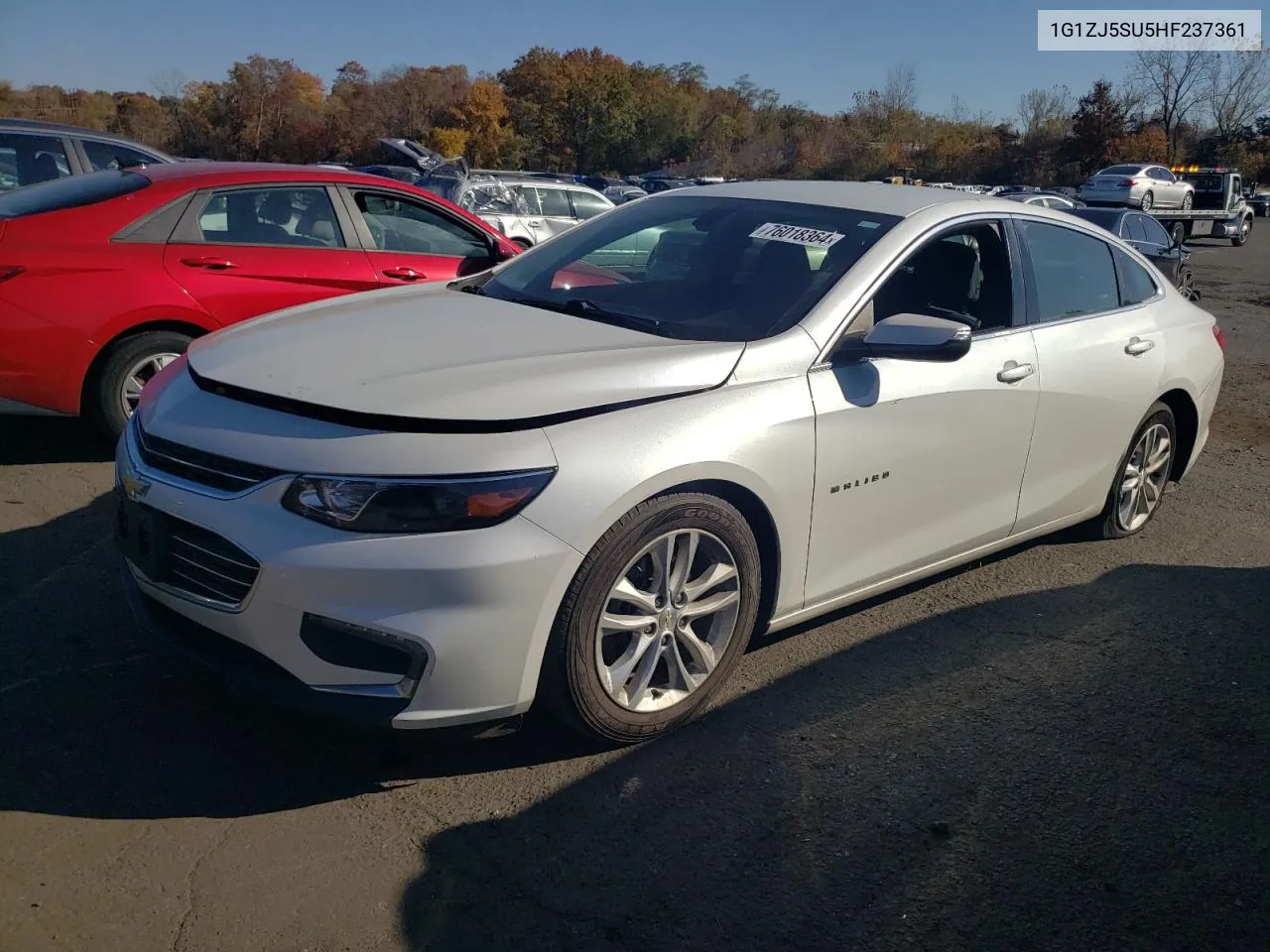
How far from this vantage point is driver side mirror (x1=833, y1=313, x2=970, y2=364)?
339 centimetres

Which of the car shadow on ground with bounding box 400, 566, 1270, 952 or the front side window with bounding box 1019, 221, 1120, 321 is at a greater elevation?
the front side window with bounding box 1019, 221, 1120, 321

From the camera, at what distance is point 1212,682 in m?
3.82

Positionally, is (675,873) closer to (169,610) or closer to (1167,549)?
(169,610)

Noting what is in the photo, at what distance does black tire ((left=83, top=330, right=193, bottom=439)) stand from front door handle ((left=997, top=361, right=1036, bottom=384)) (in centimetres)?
417

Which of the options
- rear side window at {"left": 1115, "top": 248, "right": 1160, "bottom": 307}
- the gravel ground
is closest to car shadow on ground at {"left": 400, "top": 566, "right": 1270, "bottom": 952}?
the gravel ground

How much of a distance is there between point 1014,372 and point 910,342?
0.85m

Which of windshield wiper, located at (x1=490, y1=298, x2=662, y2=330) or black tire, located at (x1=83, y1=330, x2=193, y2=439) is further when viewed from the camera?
black tire, located at (x1=83, y1=330, x2=193, y2=439)

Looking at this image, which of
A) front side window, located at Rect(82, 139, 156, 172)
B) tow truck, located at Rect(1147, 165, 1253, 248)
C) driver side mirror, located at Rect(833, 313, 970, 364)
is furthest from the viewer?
tow truck, located at Rect(1147, 165, 1253, 248)

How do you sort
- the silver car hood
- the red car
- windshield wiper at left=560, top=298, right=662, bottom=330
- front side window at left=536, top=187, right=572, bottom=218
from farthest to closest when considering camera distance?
1. front side window at left=536, top=187, right=572, bottom=218
2. the red car
3. windshield wiper at left=560, top=298, right=662, bottom=330
4. the silver car hood

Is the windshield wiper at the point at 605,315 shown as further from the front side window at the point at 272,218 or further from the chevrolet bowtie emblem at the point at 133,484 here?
the front side window at the point at 272,218

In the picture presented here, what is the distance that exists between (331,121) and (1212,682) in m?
78.9

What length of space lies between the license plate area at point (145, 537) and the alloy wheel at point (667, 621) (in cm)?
118

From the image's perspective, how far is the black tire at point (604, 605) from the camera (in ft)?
9.17

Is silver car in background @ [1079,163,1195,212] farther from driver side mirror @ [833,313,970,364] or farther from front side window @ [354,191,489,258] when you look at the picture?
driver side mirror @ [833,313,970,364]
